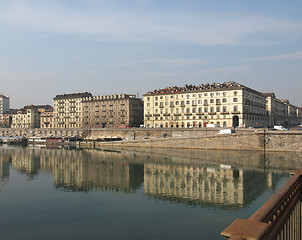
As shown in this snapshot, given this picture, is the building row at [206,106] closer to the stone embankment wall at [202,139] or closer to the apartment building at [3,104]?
the stone embankment wall at [202,139]

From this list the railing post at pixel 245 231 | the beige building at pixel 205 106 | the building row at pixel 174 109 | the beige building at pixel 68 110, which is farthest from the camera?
the beige building at pixel 68 110

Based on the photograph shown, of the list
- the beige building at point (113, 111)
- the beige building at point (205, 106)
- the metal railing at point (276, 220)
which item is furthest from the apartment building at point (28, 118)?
the metal railing at point (276, 220)

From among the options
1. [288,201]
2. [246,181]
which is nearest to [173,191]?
[246,181]

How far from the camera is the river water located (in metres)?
20.5

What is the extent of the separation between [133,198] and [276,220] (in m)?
23.0

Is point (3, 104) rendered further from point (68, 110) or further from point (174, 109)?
point (174, 109)

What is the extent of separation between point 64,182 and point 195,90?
6571 centimetres

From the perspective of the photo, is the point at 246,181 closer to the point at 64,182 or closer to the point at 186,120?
the point at 64,182

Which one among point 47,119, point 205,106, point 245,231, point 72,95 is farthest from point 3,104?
point 245,231

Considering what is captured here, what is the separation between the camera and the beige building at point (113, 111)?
389ft

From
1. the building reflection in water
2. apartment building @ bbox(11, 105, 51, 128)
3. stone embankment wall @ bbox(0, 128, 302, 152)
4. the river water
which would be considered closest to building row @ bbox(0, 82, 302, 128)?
apartment building @ bbox(11, 105, 51, 128)

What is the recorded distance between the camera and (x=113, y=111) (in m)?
122

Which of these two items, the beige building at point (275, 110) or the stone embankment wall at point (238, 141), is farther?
the beige building at point (275, 110)

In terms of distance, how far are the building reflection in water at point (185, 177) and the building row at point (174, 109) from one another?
1306 inches
